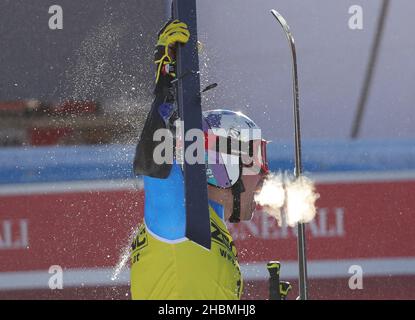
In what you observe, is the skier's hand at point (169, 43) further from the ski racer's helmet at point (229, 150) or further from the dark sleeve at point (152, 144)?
the ski racer's helmet at point (229, 150)

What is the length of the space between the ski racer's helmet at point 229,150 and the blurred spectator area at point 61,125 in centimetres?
307

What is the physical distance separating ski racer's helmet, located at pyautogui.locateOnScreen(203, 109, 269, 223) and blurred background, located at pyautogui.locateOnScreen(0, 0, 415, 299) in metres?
2.64

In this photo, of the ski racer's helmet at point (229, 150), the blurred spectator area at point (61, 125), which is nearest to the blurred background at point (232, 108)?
the blurred spectator area at point (61, 125)

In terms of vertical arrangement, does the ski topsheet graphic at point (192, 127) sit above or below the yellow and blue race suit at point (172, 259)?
above

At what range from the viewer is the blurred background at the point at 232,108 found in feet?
18.3

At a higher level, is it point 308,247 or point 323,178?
point 323,178

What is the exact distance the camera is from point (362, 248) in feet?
18.6

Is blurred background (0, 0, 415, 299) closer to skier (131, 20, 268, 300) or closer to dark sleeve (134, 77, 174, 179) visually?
skier (131, 20, 268, 300)

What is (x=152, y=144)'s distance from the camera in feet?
8.70

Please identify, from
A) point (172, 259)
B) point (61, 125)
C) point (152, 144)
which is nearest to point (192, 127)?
point (152, 144)

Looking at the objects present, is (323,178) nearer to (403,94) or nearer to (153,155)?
(403,94)

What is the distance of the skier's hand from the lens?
266 centimetres
